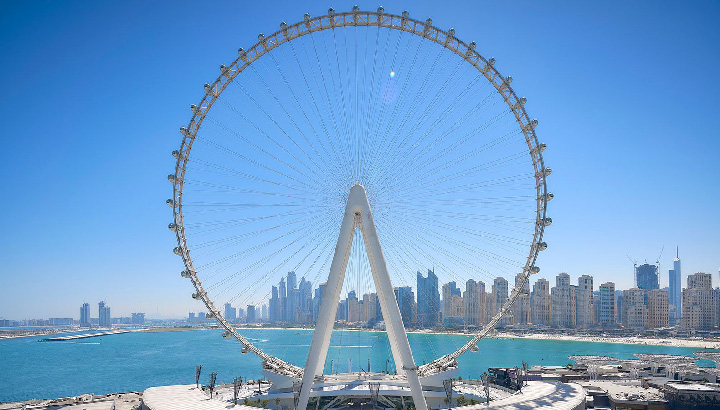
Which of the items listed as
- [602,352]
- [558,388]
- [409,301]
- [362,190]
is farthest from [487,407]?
[409,301]

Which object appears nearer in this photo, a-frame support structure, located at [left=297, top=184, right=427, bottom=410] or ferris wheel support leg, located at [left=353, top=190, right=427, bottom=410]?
ferris wheel support leg, located at [left=353, top=190, right=427, bottom=410]

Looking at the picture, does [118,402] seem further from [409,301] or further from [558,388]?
[409,301]

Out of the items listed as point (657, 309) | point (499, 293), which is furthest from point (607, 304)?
point (499, 293)

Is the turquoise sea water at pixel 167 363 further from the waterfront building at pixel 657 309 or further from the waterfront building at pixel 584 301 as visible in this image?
the waterfront building at pixel 657 309

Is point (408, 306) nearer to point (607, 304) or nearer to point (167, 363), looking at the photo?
point (607, 304)

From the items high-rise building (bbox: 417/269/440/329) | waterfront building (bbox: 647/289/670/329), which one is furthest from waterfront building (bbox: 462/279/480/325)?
waterfront building (bbox: 647/289/670/329)

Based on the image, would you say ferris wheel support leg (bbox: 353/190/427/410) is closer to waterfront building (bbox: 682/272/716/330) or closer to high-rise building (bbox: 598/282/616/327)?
waterfront building (bbox: 682/272/716/330)
